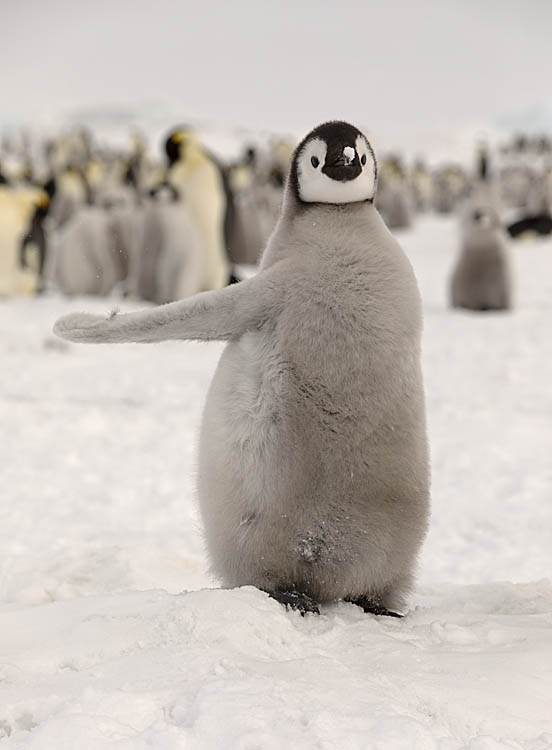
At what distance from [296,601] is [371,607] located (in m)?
0.27

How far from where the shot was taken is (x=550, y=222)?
1744 cm

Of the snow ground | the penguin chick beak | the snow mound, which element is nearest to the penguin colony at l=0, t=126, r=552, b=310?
the snow ground

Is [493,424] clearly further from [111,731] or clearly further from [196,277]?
[196,277]

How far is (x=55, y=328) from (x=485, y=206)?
781 cm

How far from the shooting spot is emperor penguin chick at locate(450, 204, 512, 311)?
9.09 metres

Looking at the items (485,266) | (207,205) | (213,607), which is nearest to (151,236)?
(207,205)

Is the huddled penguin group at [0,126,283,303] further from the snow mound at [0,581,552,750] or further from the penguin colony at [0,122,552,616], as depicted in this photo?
the snow mound at [0,581,552,750]

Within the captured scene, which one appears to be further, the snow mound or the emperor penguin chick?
the emperor penguin chick

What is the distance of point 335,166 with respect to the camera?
221 cm

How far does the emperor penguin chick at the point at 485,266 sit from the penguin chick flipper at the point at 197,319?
7.17m

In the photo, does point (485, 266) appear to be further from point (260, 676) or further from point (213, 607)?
point (260, 676)

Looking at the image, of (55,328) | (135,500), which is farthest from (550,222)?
(55,328)

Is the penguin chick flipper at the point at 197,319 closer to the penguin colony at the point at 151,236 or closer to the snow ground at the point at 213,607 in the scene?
the snow ground at the point at 213,607

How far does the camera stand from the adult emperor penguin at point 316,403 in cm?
216
